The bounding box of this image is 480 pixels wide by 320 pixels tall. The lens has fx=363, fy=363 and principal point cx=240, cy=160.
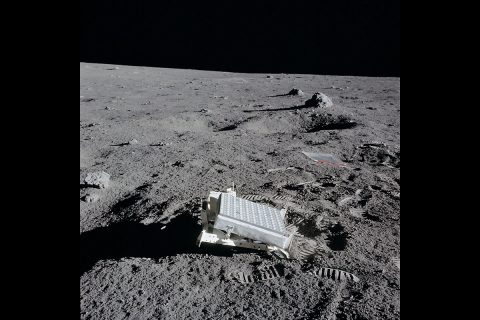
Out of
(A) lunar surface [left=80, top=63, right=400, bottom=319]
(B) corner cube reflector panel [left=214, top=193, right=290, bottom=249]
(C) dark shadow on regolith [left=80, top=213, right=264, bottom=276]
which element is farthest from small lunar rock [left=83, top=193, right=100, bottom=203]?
(B) corner cube reflector panel [left=214, top=193, right=290, bottom=249]

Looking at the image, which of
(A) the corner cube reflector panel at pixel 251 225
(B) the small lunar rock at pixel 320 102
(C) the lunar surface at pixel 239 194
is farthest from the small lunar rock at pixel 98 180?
(B) the small lunar rock at pixel 320 102

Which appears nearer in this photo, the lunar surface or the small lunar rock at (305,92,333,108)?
the lunar surface

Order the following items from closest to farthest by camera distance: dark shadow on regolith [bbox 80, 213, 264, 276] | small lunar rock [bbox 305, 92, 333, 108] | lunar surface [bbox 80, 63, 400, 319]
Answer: lunar surface [bbox 80, 63, 400, 319] → dark shadow on regolith [bbox 80, 213, 264, 276] → small lunar rock [bbox 305, 92, 333, 108]

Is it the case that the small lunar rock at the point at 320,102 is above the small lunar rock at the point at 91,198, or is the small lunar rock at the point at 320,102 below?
above

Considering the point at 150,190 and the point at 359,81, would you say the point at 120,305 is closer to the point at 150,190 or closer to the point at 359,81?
the point at 150,190

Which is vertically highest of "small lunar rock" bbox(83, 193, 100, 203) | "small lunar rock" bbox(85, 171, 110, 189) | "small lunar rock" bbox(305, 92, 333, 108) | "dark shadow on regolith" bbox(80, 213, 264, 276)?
"small lunar rock" bbox(305, 92, 333, 108)

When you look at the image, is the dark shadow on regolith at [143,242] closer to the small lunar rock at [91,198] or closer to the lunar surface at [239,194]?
the lunar surface at [239,194]

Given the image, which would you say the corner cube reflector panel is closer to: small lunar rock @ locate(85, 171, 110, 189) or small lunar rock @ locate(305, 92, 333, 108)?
small lunar rock @ locate(85, 171, 110, 189)
